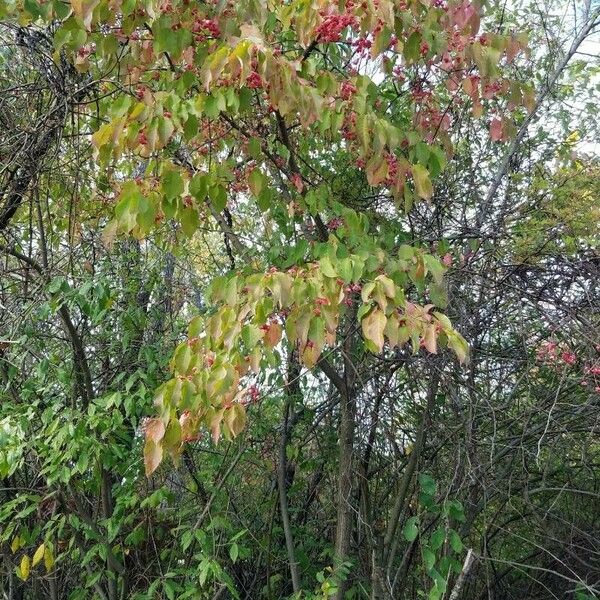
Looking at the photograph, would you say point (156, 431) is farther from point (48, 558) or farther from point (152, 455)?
point (48, 558)

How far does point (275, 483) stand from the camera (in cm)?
400

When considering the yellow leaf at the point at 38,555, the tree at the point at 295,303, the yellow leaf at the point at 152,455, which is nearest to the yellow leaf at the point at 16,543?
the tree at the point at 295,303

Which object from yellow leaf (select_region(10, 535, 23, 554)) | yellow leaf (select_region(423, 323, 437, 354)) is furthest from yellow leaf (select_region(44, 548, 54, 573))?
yellow leaf (select_region(423, 323, 437, 354))

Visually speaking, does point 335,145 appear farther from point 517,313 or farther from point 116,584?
point 116,584

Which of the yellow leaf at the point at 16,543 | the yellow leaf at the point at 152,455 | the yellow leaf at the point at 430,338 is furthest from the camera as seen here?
the yellow leaf at the point at 16,543

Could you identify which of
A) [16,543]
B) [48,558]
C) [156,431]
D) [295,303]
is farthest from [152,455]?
[16,543]

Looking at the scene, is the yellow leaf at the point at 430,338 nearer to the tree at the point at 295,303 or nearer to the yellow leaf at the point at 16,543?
the tree at the point at 295,303

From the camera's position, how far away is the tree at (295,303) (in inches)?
94.3

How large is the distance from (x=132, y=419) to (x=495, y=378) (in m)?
1.63

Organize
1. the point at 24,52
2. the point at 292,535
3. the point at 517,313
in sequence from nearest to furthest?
1. the point at 517,313
2. the point at 24,52
3. the point at 292,535

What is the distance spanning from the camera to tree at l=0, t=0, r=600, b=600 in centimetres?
240

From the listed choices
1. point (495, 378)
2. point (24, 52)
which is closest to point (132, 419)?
point (495, 378)

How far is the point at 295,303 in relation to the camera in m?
2.22

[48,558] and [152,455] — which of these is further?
[48,558]
